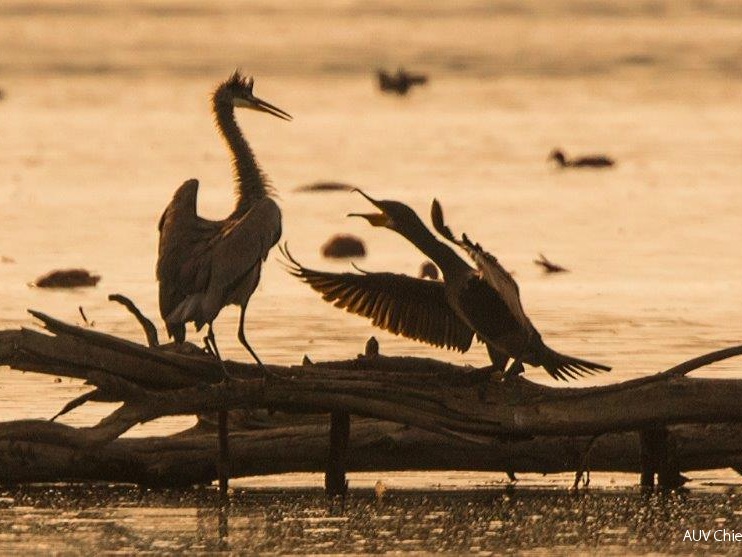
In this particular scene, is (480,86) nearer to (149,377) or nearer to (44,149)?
(44,149)

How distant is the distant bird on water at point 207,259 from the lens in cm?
1148

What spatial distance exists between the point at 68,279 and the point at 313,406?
8300 mm

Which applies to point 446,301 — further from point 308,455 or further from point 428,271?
point 428,271

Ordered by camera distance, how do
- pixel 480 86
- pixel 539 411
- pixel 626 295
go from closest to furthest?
pixel 539 411
pixel 626 295
pixel 480 86

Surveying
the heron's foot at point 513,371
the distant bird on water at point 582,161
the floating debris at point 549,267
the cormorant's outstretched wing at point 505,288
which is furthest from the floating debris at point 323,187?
the heron's foot at point 513,371

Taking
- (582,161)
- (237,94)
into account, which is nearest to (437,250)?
(237,94)

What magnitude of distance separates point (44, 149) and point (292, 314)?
1580 centimetres

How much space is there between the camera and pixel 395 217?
A: 11734 mm

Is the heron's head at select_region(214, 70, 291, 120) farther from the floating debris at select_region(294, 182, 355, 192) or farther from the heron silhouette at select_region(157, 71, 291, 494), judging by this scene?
the floating debris at select_region(294, 182, 355, 192)

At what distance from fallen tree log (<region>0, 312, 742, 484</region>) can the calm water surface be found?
23 cm

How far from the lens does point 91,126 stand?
121 feet

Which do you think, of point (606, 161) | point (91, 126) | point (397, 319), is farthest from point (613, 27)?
point (397, 319)

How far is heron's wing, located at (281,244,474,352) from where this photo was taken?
38.3ft

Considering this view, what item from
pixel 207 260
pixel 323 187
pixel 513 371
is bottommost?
pixel 513 371
